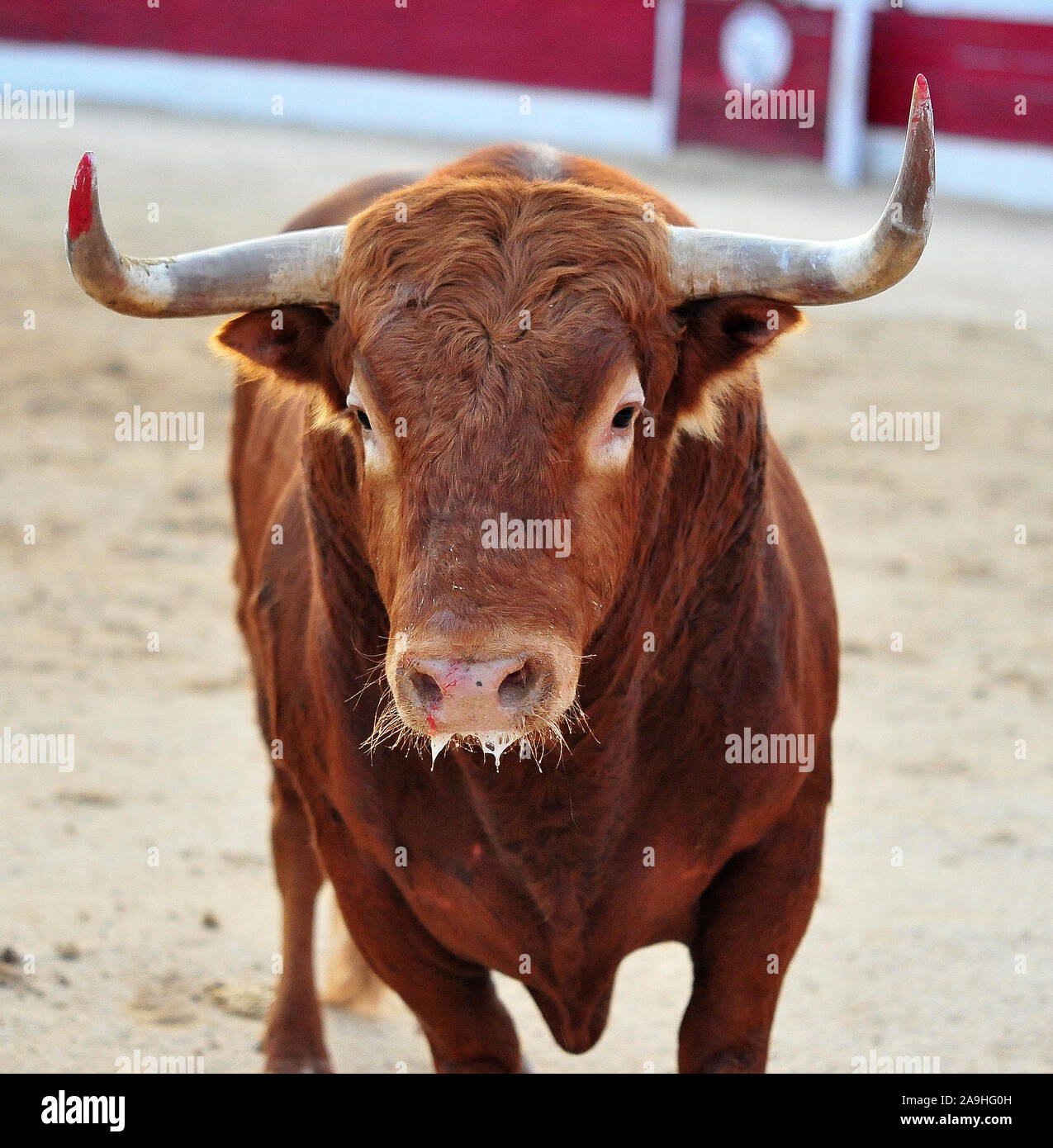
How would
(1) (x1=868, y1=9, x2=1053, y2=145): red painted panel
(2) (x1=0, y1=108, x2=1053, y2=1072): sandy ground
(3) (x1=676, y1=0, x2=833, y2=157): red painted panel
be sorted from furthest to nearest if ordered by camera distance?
(3) (x1=676, y1=0, x2=833, y2=157): red painted panel, (1) (x1=868, y1=9, x2=1053, y2=145): red painted panel, (2) (x1=0, y1=108, x2=1053, y2=1072): sandy ground

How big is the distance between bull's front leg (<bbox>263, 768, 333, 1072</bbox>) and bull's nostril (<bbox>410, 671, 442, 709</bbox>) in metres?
1.75

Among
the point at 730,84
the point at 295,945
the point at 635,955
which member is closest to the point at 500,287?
the point at 295,945

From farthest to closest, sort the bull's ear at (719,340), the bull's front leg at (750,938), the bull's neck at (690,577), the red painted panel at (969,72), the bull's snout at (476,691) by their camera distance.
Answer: the red painted panel at (969,72), the bull's front leg at (750,938), the bull's neck at (690,577), the bull's ear at (719,340), the bull's snout at (476,691)

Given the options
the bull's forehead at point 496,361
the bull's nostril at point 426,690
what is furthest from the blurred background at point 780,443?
the bull's nostril at point 426,690

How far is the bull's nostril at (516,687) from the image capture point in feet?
7.13

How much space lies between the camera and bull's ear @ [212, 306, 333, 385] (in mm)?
2697

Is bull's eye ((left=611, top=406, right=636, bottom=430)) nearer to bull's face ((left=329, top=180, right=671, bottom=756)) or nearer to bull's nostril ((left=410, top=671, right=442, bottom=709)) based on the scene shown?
bull's face ((left=329, top=180, right=671, bottom=756))

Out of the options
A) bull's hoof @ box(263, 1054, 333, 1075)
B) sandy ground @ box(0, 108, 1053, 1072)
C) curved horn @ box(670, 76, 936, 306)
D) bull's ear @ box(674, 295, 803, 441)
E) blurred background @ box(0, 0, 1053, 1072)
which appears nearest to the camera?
curved horn @ box(670, 76, 936, 306)

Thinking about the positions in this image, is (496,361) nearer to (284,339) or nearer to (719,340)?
(719,340)

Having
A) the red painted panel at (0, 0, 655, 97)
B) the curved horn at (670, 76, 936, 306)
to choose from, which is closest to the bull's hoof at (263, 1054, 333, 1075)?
the curved horn at (670, 76, 936, 306)

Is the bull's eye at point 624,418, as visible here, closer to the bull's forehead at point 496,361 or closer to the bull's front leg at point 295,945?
the bull's forehead at point 496,361

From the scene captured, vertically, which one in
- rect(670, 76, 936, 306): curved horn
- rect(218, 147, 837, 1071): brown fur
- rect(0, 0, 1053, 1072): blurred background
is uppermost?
rect(670, 76, 936, 306): curved horn

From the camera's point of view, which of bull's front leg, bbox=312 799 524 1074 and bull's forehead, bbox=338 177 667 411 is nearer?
bull's forehead, bbox=338 177 667 411

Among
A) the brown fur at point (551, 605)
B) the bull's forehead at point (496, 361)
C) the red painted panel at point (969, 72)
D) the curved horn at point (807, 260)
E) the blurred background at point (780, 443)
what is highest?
the curved horn at point (807, 260)
